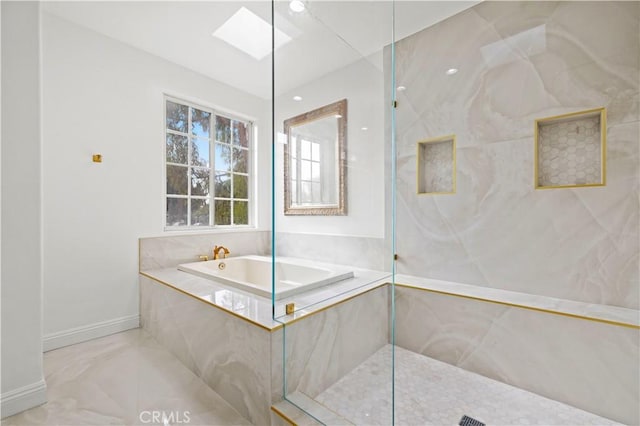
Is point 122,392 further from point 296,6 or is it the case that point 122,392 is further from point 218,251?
point 296,6

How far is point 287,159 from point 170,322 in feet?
4.91

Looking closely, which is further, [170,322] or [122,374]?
Answer: [170,322]

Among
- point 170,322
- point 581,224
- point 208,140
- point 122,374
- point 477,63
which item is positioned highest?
point 477,63

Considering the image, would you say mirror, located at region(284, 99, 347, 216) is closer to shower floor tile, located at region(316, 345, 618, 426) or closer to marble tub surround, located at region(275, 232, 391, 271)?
marble tub surround, located at region(275, 232, 391, 271)

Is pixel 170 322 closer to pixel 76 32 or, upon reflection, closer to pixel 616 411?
pixel 76 32

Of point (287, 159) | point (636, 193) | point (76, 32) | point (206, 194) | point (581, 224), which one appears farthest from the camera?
point (206, 194)

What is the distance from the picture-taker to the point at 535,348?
163 cm

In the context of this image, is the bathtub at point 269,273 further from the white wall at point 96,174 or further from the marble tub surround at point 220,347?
the white wall at point 96,174

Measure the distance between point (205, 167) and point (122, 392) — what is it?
2151mm

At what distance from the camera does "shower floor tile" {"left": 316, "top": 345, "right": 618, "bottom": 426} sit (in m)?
1.41

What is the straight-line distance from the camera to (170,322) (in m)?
2.08

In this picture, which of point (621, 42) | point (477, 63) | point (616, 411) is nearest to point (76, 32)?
point (477, 63)

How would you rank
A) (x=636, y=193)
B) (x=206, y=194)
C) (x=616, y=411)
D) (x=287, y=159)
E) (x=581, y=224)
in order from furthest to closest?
1. (x=206, y=194)
2. (x=287, y=159)
3. (x=581, y=224)
4. (x=636, y=193)
5. (x=616, y=411)

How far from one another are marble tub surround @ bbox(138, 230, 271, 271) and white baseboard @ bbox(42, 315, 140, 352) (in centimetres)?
47
